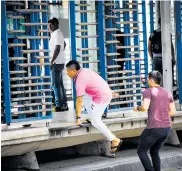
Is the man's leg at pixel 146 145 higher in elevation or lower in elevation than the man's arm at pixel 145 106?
lower

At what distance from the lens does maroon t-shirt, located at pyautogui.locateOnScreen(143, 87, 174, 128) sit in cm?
905

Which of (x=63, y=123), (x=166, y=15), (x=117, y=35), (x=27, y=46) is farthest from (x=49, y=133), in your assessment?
(x=166, y=15)

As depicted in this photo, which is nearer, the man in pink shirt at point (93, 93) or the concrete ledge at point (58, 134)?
the concrete ledge at point (58, 134)

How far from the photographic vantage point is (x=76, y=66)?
999 cm

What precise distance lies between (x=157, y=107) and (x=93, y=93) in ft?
4.66

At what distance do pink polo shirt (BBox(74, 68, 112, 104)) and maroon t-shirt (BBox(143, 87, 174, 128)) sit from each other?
1.22 m

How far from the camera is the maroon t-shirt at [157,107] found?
9.05 metres

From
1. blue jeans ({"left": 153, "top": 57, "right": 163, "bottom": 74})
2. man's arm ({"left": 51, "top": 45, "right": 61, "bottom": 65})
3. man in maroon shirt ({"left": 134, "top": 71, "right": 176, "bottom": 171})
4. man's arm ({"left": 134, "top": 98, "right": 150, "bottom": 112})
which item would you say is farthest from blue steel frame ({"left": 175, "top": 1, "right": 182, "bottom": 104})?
man's arm ({"left": 134, "top": 98, "right": 150, "bottom": 112})

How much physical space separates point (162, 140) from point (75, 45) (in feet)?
8.27

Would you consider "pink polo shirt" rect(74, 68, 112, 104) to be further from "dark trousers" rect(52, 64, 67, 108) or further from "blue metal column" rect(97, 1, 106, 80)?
"dark trousers" rect(52, 64, 67, 108)

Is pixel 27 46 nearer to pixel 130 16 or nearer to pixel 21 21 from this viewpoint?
pixel 21 21

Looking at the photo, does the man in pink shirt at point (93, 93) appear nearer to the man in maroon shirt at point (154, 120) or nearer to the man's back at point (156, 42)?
the man in maroon shirt at point (154, 120)

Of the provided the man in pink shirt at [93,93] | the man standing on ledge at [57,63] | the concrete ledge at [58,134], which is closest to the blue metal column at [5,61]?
the concrete ledge at [58,134]

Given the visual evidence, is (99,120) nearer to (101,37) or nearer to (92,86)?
(92,86)
